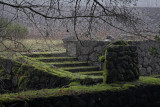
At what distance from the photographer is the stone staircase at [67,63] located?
381 inches

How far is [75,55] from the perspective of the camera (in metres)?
11.2

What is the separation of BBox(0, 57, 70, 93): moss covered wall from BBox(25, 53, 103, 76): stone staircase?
1426 millimetres

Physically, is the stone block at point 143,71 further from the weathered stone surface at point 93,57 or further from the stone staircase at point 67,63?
the stone staircase at point 67,63

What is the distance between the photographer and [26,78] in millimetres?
7871

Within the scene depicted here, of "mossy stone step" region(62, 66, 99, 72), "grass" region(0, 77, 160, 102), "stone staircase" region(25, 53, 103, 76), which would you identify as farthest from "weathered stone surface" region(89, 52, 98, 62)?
"grass" region(0, 77, 160, 102)

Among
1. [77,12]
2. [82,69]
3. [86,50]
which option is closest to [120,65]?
[77,12]

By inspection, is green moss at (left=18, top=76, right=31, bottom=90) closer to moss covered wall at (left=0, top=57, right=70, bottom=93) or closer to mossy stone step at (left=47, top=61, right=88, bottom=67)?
moss covered wall at (left=0, top=57, right=70, bottom=93)

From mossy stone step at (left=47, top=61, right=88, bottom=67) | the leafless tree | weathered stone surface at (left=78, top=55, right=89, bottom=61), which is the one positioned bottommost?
mossy stone step at (left=47, top=61, right=88, bottom=67)

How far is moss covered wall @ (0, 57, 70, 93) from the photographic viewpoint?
289 inches

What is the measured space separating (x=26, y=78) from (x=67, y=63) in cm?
256

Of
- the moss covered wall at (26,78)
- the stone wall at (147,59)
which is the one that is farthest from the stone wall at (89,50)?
the moss covered wall at (26,78)

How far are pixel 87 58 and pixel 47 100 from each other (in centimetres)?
592

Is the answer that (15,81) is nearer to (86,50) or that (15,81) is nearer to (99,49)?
(86,50)

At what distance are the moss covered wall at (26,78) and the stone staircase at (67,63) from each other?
143cm
